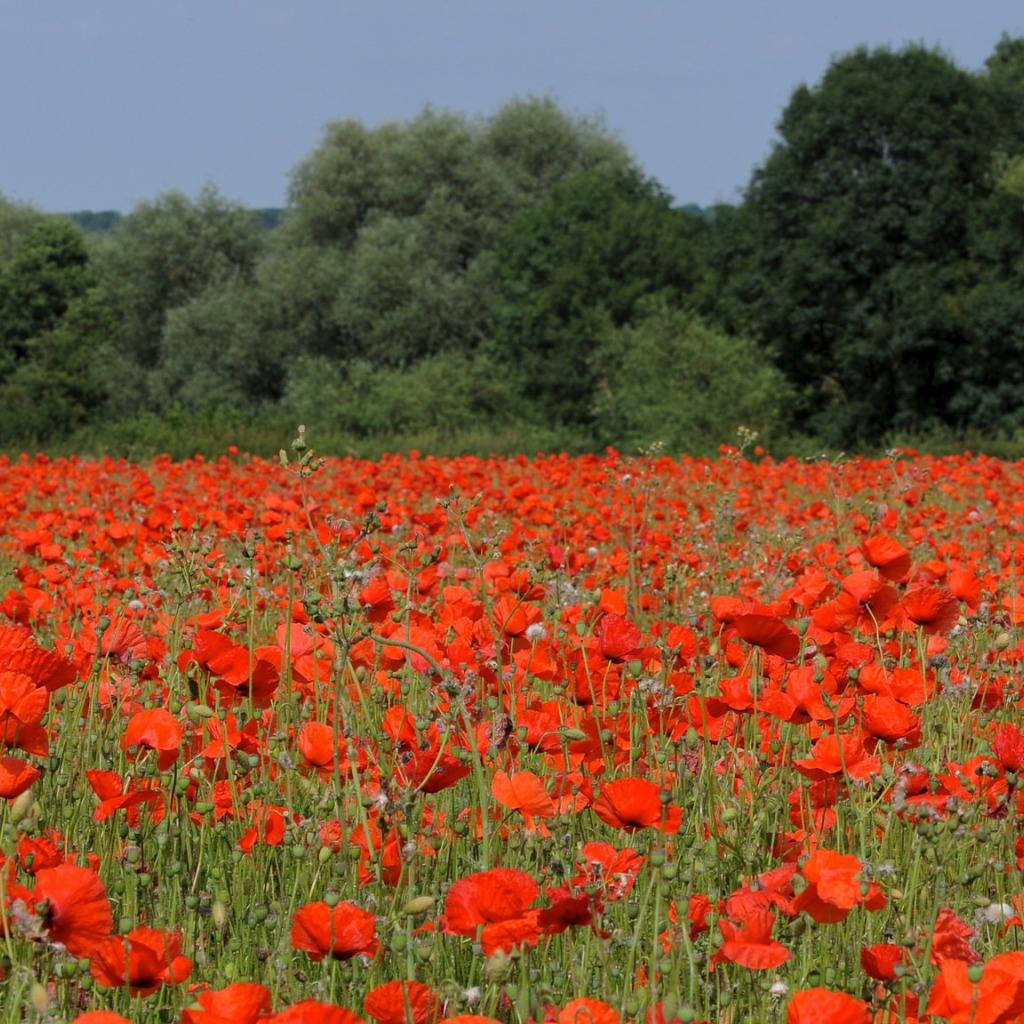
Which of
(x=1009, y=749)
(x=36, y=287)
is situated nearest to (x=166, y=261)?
(x=36, y=287)

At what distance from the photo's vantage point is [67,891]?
5.21ft

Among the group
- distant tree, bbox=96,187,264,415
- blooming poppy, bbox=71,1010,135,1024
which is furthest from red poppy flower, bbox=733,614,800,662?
distant tree, bbox=96,187,264,415

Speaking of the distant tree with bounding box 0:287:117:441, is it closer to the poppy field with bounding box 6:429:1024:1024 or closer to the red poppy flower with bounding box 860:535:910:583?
the poppy field with bounding box 6:429:1024:1024

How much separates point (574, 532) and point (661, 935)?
15.0ft

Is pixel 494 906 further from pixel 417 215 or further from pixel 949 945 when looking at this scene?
pixel 417 215

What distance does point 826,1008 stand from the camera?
4.62 feet

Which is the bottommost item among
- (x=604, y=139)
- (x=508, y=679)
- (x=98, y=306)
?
(x=508, y=679)

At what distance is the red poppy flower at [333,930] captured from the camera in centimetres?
168

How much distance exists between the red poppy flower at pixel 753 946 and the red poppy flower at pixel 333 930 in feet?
1.50

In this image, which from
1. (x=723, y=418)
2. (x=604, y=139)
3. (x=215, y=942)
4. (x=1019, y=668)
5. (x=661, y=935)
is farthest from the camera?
(x=604, y=139)

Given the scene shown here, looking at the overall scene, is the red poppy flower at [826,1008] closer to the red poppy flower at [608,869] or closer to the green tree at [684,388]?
the red poppy flower at [608,869]

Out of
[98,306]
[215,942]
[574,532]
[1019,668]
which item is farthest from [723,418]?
[98,306]

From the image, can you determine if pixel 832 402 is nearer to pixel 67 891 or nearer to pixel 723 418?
pixel 723 418

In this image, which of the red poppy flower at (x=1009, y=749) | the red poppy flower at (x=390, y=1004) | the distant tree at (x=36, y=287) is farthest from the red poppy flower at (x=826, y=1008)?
the distant tree at (x=36, y=287)
